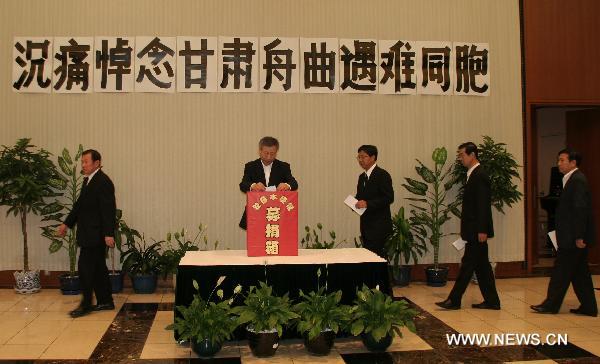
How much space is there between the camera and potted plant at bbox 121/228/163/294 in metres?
6.52

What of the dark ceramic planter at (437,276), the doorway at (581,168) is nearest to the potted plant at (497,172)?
the dark ceramic planter at (437,276)

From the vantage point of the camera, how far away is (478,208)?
17.7 feet

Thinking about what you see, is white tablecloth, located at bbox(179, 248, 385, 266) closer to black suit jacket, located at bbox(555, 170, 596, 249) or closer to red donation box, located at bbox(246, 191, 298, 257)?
red donation box, located at bbox(246, 191, 298, 257)

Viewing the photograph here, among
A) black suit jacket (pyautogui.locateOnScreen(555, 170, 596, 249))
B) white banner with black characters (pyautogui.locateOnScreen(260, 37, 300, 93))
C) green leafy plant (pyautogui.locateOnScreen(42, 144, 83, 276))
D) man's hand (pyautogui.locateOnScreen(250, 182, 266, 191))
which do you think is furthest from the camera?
white banner with black characters (pyautogui.locateOnScreen(260, 37, 300, 93))

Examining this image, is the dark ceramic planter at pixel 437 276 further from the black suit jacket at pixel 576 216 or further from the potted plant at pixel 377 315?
the potted plant at pixel 377 315

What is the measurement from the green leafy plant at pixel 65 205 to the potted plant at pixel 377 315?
3884mm

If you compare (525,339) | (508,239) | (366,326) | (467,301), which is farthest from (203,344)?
(508,239)

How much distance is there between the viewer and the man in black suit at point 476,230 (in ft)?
17.7

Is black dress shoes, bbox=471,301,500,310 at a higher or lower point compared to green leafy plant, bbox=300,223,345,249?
lower

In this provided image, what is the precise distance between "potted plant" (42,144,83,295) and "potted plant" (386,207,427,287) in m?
3.57

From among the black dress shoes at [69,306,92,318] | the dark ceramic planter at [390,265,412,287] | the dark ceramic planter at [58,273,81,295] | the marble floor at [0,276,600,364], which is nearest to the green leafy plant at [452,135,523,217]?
the dark ceramic planter at [390,265,412,287]

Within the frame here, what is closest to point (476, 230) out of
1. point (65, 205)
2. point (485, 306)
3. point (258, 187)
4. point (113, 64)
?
point (485, 306)

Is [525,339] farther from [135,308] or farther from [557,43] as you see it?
[557,43]

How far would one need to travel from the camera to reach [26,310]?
222 inches
